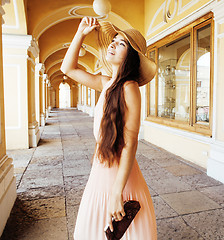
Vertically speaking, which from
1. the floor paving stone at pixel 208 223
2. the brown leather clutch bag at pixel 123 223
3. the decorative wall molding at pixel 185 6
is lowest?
the floor paving stone at pixel 208 223

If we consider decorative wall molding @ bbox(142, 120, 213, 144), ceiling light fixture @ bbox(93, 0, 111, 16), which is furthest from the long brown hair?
ceiling light fixture @ bbox(93, 0, 111, 16)

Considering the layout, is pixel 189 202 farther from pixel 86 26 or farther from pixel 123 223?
pixel 86 26

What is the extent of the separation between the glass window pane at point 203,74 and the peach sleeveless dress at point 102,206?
327 centimetres

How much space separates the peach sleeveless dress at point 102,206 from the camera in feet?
3.78

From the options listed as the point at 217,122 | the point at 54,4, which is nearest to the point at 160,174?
the point at 217,122

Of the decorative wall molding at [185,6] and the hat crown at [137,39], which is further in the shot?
the decorative wall molding at [185,6]

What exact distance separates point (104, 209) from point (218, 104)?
3099 mm

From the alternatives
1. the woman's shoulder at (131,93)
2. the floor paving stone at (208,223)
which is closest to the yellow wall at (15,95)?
the floor paving stone at (208,223)

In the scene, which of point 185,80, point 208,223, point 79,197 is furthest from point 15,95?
point 208,223

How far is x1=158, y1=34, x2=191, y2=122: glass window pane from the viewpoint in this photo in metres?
4.86

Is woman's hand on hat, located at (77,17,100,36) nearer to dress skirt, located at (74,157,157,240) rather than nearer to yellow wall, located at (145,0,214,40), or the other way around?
dress skirt, located at (74,157,157,240)

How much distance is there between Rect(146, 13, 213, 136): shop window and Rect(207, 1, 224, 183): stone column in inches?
8.3

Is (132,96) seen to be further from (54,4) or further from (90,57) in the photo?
(90,57)

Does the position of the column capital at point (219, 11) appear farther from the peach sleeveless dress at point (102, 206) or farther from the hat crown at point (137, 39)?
the peach sleeveless dress at point (102, 206)
